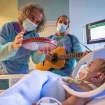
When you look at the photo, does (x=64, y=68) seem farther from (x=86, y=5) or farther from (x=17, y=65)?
(x=86, y=5)

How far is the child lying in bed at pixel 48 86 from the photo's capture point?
580mm

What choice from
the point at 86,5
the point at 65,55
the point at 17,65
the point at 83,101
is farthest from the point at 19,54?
the point at 86,5

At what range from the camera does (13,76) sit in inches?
38.0

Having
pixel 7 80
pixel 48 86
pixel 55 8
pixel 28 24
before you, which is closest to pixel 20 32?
pixel 28 24

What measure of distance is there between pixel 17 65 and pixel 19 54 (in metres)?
0.10

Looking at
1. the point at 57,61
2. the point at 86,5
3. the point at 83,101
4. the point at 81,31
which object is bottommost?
the point at 83,101

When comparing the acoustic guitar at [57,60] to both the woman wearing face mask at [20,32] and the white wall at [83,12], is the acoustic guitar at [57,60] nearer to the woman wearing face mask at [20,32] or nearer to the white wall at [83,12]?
the woman wearing face mask at [20,32]

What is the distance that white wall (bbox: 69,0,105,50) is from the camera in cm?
246

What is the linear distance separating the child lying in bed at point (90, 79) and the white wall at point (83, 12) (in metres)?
1.78

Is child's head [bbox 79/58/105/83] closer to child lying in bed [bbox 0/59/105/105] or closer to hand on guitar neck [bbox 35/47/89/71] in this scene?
child lying in bed [bbox 0/59/105/105]

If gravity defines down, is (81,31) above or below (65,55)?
above

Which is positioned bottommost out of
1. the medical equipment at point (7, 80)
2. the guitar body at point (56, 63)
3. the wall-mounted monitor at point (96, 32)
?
the medical equipment at point (7, 80)

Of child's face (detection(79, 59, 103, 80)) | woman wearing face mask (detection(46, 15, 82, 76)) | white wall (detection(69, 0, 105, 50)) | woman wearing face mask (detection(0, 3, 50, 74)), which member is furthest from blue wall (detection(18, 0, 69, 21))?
child's face (detection(79, 59, 103, 80))

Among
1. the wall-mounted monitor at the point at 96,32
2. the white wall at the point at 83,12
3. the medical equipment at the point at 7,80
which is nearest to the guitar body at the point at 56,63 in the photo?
the wall-mounted monitor at the point at 96,32
